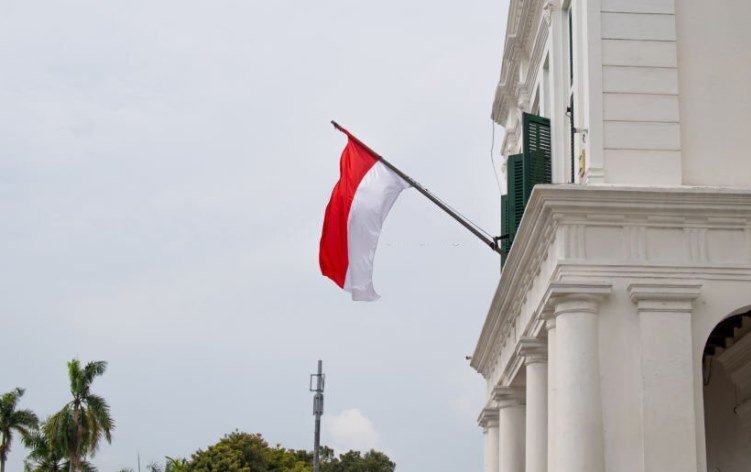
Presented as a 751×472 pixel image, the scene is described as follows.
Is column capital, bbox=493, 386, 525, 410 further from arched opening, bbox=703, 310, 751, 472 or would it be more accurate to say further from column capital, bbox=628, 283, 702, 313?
column capital, bbox=628, 283, 702, 313

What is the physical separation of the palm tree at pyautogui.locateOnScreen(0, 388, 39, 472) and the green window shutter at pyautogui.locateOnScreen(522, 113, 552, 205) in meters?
51.7

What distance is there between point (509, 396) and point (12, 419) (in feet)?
166

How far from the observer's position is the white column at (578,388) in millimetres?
16438

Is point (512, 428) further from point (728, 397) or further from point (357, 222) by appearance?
point (357, 222)

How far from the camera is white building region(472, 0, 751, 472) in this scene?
16562 mm

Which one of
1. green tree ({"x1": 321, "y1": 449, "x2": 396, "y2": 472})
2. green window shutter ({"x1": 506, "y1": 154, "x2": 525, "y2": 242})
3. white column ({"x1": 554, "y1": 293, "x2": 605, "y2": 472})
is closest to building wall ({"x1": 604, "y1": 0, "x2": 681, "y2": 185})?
white column ({"x1": 554, "y1": 293, "x2": 605, "y2": 472})

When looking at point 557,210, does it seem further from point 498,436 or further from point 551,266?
point 498,436

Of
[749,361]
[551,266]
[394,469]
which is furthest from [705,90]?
[394,469]

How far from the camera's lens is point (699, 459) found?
16344mm

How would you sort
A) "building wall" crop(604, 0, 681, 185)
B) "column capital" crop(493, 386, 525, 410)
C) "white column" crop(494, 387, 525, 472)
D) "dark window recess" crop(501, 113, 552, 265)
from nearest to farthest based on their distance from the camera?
"building wall" crop(604, 0, 681, 185)
"dark window recess" crop(501, 113, 552, 265)
"column capital" crop(493, 386, 525, 410)
"white column" crop(494, 387, 525, 472)

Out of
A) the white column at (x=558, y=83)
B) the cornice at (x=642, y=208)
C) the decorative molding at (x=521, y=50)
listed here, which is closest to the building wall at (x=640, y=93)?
the cornice at (x=642, y=208)

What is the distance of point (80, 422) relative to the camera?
61.2 m

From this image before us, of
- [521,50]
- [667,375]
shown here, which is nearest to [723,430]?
[667,375]

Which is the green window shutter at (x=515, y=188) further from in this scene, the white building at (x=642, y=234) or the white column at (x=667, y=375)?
the white column at (x=667, y=375)
